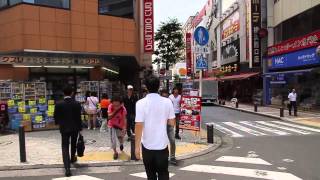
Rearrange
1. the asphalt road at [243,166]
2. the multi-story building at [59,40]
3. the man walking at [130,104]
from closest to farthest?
the asphalt road at [243,166], the man walking at [130,104], the multi-story building at [59,40]

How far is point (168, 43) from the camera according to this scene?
51594 mm

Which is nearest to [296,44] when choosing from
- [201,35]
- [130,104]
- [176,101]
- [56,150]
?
[201,35]

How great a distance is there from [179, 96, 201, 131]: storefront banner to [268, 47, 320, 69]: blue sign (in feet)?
52.8

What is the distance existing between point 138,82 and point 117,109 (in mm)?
28088

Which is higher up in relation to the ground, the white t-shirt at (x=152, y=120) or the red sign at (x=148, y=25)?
the red sign at (x=148, y=25)

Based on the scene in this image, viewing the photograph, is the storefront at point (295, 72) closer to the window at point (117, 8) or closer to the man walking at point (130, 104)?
the window at point (117, 8)

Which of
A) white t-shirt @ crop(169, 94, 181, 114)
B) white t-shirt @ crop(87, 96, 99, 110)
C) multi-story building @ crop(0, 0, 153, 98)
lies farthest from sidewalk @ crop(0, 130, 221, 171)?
multi-story building @ crop(0, 0, 153, 98)

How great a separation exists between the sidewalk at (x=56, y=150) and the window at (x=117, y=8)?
934cm

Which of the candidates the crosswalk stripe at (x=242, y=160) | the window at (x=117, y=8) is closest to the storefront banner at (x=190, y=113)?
the crosswalk stripe at (x=242, y=160)

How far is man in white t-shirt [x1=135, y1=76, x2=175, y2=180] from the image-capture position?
5.87 meters

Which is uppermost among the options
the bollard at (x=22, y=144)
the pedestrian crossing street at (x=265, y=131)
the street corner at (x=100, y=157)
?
the bollard at (x=22, y=144)

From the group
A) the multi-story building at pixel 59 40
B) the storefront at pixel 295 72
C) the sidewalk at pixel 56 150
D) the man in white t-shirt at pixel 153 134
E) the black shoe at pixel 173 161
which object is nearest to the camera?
the man in white t-shirt at pixel 153 134

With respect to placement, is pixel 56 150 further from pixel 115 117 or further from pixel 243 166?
pixel 243 166

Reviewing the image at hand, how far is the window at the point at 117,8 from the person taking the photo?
83.6ft
